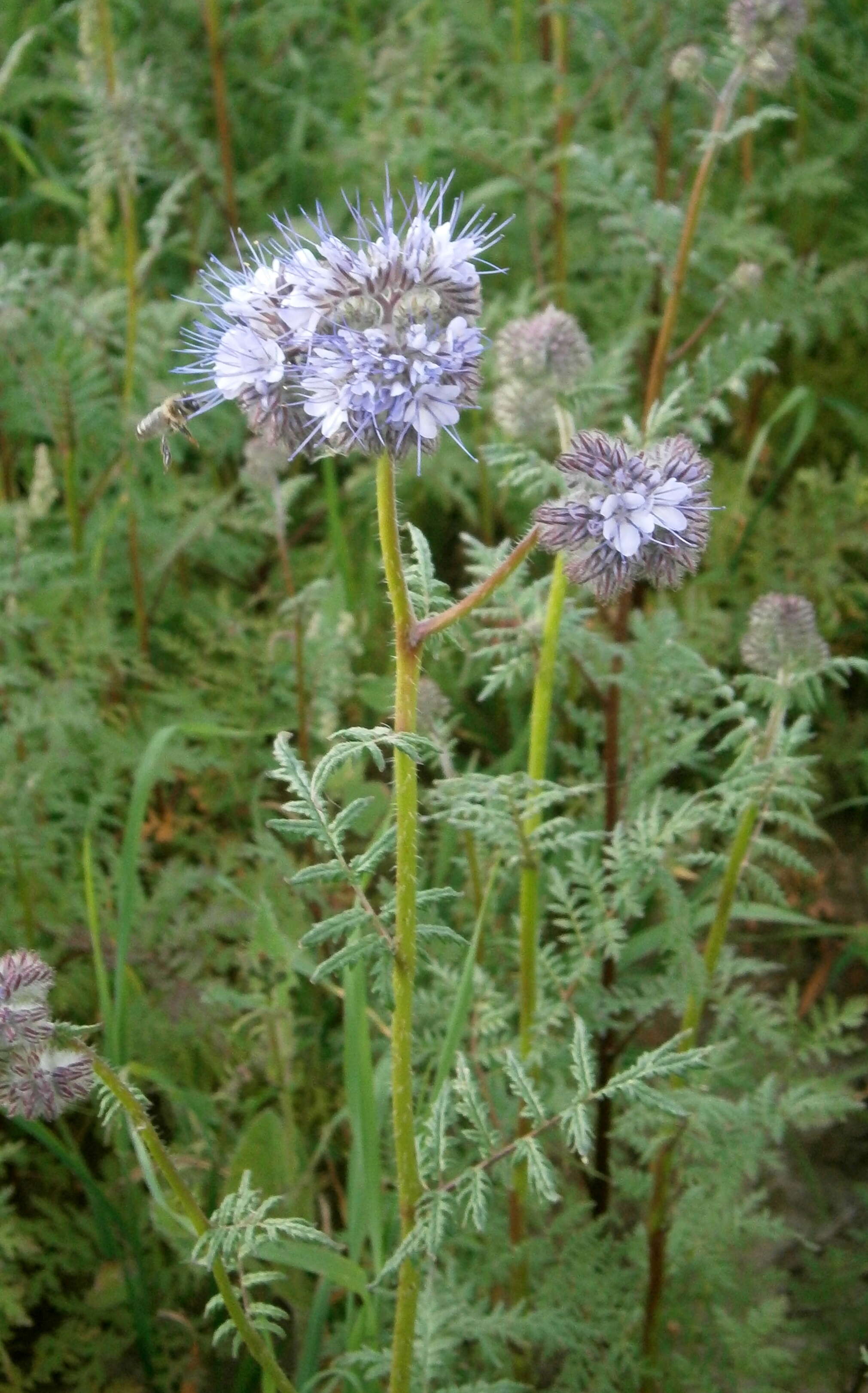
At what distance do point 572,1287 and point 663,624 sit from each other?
1134 millimetres

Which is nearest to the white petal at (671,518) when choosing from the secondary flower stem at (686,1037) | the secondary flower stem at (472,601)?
the secondary flower stem at (472,601)

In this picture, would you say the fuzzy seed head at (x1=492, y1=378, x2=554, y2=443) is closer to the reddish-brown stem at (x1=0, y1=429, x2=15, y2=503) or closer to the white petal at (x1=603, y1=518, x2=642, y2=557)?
the white petal at (x1=603, y1=518, x2=642, y2=557)

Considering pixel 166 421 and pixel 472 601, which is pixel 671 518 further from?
pixel 166 421

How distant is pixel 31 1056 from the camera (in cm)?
158

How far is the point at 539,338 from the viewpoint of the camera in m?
2.26

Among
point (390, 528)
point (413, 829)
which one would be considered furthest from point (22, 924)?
point (390, 528)

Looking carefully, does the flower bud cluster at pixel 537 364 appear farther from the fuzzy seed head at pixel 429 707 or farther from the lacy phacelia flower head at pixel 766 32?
the lacy phacelia flower head at pixel 766 32

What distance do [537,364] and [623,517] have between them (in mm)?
823

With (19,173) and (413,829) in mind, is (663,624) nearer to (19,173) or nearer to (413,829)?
(413,829)

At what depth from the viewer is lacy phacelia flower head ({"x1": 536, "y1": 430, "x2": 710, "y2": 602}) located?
4.96 ft

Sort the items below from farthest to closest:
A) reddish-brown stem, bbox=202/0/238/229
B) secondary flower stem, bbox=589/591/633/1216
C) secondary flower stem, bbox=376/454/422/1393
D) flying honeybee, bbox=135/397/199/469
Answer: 1. reddish-brown stem, bbox=202/0/238/229
2. secondary flower stem, bbox=589/591/633/1216
3. flying honeybee, bbox=135/397/199/469
4. secondary flower stem, bbox=376/454/422/1393

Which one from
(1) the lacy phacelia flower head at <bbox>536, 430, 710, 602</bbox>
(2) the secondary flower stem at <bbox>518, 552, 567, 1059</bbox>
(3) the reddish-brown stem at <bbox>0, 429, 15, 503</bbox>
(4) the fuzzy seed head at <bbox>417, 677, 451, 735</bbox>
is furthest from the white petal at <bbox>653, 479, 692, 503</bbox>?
(3) the reddish-brown stem at <bbox>0, 429, 15, 503</bbox>

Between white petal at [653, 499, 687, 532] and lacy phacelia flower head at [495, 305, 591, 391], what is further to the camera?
lacy phacelia flower head at [495, 305, 591, 391]

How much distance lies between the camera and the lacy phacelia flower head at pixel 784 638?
217cm
